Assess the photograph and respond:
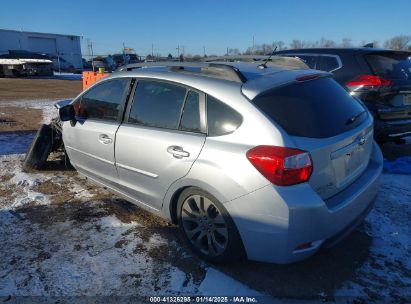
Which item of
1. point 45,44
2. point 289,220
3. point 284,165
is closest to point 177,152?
point 284,165

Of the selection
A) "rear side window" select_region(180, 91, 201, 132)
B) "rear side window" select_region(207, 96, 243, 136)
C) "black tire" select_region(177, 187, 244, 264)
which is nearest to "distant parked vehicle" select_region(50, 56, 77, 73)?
"rear side window" select_region(180, 91, 201, 132)

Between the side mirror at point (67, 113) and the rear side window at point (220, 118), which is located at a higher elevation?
the rear side window at point (220, 118)

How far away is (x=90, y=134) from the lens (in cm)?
423

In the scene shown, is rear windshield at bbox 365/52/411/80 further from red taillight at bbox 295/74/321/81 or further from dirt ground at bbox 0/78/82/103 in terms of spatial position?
dirt ground at bbox 0/78/82/103

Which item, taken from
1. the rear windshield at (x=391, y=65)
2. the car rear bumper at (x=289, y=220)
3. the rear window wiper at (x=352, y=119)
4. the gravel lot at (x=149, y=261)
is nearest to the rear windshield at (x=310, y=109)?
the rear window wiper at (x=352, y=119)

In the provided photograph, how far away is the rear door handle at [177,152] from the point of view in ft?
10.1

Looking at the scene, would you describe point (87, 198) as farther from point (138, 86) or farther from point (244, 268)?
point (244, 268)

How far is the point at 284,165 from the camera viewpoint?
2.56m

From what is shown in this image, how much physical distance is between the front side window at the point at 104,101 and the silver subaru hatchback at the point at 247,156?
0.21 feet

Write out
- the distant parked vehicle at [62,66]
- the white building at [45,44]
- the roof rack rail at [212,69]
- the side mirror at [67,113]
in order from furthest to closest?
the white building at [45,44], the distant parked vehicle at [62,66], the side mirror at [67,113], the roof rack rail at [212,69]

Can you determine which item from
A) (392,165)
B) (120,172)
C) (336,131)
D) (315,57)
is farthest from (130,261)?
(315,57)

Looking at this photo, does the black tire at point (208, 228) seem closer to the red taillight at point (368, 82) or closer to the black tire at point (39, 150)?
the black tire at point (39, 150)

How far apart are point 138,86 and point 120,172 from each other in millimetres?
907

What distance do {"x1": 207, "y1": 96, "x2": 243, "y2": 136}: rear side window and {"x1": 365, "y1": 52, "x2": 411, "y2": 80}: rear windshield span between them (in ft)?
11.6
